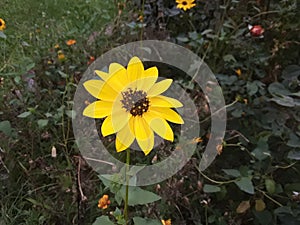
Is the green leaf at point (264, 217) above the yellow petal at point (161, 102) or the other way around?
the other way around

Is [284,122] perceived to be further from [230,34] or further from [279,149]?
[230,34]

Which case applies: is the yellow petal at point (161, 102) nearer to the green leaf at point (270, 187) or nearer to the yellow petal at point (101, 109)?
the yellow petal at point (101, 109)

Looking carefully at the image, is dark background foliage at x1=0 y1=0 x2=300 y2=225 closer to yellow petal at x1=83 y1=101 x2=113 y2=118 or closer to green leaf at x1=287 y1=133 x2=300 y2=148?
green leaf at x1=287 y1=133 x2=300 y2=148

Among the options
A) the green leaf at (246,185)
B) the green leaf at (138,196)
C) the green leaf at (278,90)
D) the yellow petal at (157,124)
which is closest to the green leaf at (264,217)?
the green leaf at (246,185)

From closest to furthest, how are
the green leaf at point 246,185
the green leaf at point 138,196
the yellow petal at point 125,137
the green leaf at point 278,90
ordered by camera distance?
the yellow petal at point 125,137, the green leaf at point 138,196, the green leaf at point 246,185, the green leaf at point 278,90

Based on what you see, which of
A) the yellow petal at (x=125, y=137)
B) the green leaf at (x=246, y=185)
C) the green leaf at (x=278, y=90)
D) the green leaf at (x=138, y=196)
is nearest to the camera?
the yellow petal at (x=125, y=137)

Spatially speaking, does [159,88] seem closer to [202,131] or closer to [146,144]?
[146,144]

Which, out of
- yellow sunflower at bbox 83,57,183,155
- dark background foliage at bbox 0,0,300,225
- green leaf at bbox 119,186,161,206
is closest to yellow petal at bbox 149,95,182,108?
yellow sunflower at bbox 83,57,183,155
